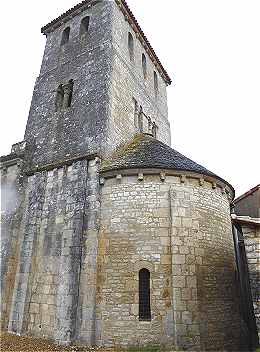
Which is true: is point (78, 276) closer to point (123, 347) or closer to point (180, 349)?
point (123, 347)

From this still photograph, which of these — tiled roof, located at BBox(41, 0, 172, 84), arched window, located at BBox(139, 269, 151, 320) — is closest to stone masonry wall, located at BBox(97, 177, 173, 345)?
arched window, located at BBox(139, 269, 151, 320)

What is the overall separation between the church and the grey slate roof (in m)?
0.05

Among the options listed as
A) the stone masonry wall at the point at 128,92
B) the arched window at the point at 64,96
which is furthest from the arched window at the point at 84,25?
the arched window at the point at 64,96

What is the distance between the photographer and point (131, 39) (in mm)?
16328

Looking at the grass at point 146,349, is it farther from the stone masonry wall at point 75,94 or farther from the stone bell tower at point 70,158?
the stone masonry wall at point 75,94

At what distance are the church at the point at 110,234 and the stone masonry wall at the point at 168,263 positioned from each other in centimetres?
3

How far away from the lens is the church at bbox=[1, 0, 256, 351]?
841 centimetres

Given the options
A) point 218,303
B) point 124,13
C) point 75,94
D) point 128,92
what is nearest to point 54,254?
point 218,303

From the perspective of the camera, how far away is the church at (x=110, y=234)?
8414 millimetres

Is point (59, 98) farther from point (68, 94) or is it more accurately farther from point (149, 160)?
point (149, 160)

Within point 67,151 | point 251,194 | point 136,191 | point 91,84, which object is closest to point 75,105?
point 91,84

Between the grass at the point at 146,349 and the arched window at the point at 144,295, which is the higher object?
the arched window at the point at 144,295

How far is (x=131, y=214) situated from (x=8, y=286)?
5408 mm

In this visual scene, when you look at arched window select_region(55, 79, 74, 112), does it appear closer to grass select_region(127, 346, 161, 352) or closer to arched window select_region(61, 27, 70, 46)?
Result: arched window select_region(61, 27, 70, 46)
